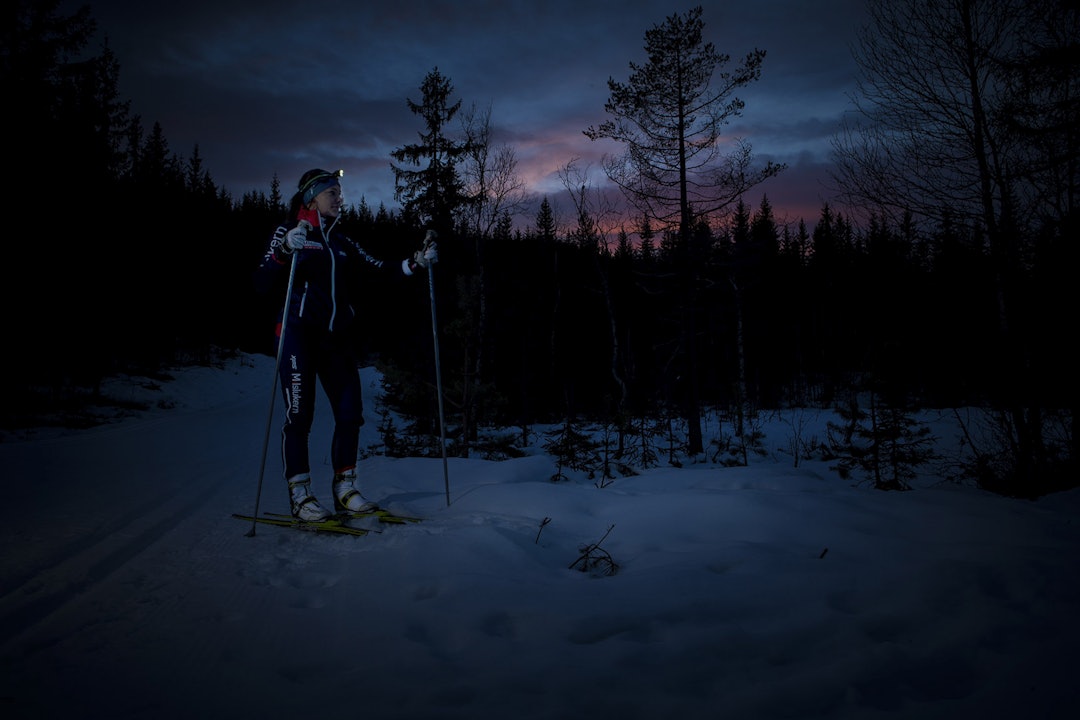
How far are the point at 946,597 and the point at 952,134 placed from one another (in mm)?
8251

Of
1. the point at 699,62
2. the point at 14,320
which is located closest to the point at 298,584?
the point at 699,62

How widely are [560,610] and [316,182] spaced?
374 cm

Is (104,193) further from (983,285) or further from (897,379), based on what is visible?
(983,285)

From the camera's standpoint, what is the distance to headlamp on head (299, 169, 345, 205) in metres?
3.91

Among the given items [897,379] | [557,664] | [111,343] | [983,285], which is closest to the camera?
[557,664]

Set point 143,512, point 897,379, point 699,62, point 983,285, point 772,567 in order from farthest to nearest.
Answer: point 699,62
point 983,285
point 897,379
point 143,512
point 772,567

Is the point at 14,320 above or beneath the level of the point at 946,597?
above

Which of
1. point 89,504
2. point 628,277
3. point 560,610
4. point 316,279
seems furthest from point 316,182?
point 628,277

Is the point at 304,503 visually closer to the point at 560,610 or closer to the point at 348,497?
the point at 348,497

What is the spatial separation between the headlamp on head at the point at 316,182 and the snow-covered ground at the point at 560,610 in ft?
8.92

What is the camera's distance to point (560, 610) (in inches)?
84.7

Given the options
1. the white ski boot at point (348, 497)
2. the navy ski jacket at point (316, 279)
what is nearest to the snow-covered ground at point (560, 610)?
the white ski boot at point (348, 497)

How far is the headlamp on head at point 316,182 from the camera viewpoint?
12.8 ft

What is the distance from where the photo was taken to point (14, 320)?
13.4 meters
